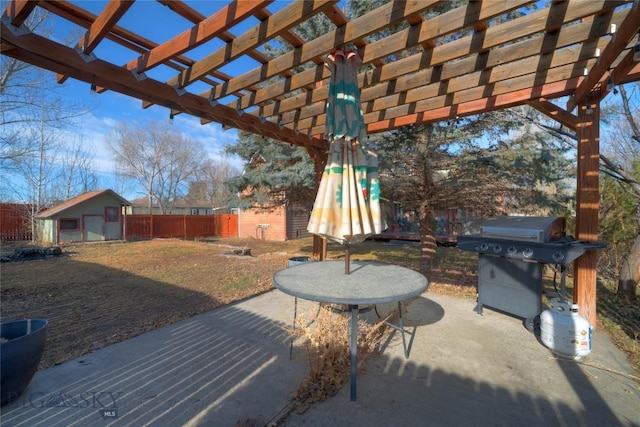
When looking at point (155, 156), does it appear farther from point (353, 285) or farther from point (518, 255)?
point (518, 255)

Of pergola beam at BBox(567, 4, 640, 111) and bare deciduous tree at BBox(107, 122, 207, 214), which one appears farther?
bare deciduous tree at BBox(107, 122, 207, 214)

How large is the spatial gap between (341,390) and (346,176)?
69.7 inches

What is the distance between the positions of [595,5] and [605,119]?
5163 mm

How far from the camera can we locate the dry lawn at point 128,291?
3.54 m

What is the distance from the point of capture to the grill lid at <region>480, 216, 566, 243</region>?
327cm

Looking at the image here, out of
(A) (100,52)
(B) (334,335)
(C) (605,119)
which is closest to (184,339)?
(B) (334,335)

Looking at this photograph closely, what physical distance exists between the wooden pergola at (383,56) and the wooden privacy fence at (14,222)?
52.2ft

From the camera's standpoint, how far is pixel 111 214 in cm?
1446

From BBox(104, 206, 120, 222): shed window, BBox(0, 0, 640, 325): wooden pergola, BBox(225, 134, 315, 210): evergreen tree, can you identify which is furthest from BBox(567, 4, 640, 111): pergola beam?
BBox(104, 206, 120, 222): shed window

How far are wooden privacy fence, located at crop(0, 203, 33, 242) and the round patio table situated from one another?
17.8 metres

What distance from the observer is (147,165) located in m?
24.5

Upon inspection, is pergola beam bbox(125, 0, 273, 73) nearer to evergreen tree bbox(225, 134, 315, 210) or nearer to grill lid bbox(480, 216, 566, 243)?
grill lid bbox(480, 216, 566, 243)

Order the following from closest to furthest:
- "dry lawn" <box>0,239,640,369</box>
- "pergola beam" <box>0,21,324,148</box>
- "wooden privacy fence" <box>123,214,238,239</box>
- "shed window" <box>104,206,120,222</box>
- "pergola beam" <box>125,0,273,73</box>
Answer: "pergola beam" <box>125,0,273,73</box> < "pergola beam" <box>0,21,324,148</box> < "dry lawn" <box>0,239,640,369</box> < "shed window" <box>104,206,120,222</box> < "wooden privacy fence" <box>123,214,238,239</box>

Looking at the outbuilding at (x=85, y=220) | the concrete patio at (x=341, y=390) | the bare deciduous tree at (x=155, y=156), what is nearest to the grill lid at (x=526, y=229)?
the concrete patio at (x=341, y=390)
